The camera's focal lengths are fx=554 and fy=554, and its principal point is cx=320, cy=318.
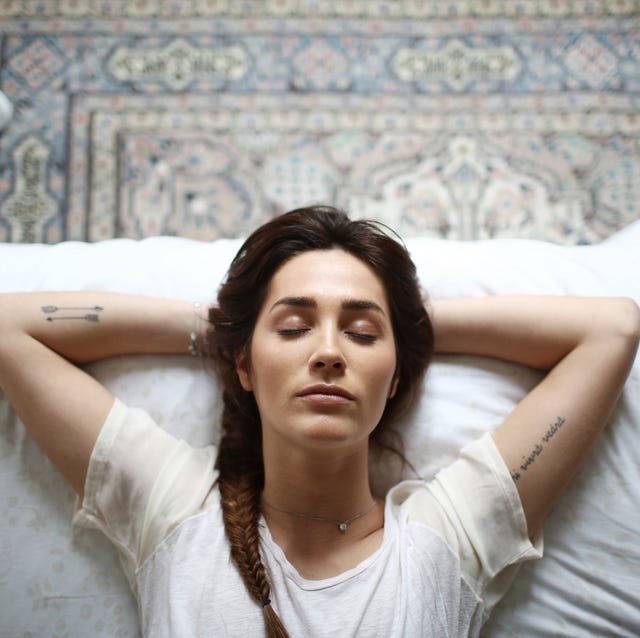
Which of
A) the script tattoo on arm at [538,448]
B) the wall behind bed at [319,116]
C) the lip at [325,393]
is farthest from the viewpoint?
the wall behind bed at [319,116]

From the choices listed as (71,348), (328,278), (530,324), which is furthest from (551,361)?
(71,348)

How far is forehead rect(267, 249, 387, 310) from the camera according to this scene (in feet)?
2.85

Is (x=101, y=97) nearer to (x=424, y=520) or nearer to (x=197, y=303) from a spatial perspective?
(x=197, y=303)

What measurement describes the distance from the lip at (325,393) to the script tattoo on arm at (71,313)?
1.35 ft

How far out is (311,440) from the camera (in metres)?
0.80

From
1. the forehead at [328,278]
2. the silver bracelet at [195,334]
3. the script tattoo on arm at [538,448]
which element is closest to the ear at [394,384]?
the forehead at [328,278]

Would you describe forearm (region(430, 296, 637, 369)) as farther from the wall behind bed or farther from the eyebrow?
the wall behind bed

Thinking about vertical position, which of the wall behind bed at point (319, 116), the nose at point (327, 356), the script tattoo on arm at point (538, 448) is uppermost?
the wall behind bed at point (319, 116)

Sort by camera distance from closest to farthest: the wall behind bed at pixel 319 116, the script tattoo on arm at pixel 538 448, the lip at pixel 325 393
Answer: the lip at pixel 325 393, the script tattoo on arm at pixel 538 448, the wall behind bed at pixel 319 116

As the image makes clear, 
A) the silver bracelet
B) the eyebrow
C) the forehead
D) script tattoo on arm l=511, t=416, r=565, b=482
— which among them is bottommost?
script tattoo on arm l=511, t=416, r=565, b=482

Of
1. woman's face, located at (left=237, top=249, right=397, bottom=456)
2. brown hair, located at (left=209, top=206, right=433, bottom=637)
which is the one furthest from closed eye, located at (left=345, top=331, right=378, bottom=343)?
brown hair, located at (left=209, top=206, right=433, bottom=637)

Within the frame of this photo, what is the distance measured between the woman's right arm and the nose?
29 cm

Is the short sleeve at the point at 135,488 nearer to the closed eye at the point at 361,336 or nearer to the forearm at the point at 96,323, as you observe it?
the forearm at the point at 96,323

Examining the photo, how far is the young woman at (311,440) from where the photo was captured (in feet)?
2.74
